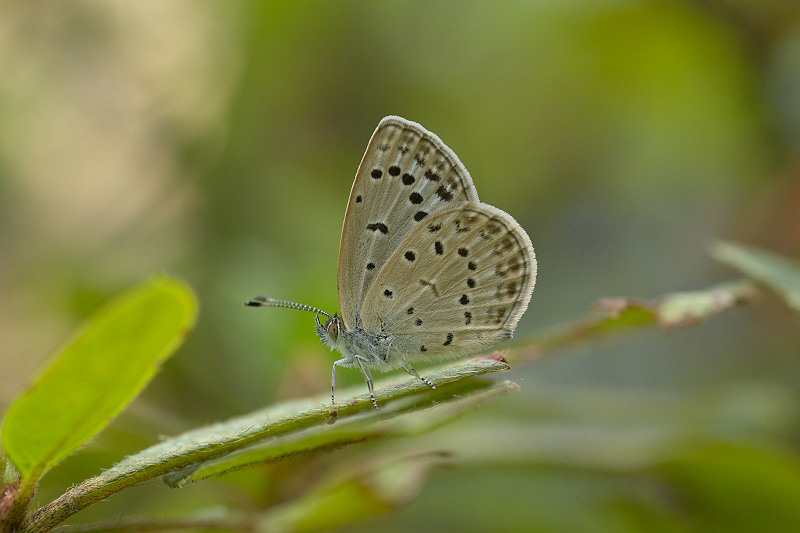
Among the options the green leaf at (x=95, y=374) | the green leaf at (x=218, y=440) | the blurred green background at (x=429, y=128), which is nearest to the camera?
the green leaf at (x=95, y=374)

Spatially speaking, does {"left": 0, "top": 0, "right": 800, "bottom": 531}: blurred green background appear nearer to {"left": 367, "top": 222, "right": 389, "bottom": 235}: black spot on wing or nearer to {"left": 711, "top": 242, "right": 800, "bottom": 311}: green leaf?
{"left": 367, "top": 222, "right": 389, "bottom": 235}: black spot on wing

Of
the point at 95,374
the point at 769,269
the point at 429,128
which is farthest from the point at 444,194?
the point at 429,128

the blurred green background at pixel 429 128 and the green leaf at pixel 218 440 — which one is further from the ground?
the blurred green background at pixel 429 128

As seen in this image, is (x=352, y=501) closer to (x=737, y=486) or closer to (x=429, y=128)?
(x=737, y=486)

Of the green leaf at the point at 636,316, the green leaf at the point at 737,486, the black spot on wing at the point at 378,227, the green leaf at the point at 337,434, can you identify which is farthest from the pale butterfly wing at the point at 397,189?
the green leaf at the point at 737,486

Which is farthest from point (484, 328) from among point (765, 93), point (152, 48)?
point (152, 48)

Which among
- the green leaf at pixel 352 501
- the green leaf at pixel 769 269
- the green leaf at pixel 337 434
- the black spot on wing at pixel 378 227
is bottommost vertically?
the green leaf at pixel 352 501

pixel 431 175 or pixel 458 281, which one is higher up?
pixel 431 175

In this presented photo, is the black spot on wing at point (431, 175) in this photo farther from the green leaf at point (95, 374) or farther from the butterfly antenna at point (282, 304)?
the green leaf at point (95, 374)
